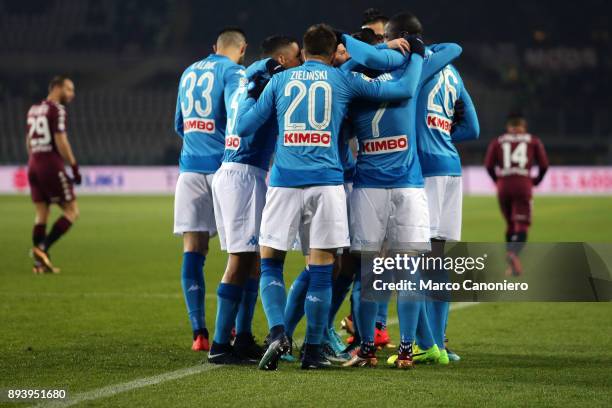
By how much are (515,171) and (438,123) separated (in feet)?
21.3

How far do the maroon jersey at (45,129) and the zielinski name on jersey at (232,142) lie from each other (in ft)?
20.1

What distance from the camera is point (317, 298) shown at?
6105mm

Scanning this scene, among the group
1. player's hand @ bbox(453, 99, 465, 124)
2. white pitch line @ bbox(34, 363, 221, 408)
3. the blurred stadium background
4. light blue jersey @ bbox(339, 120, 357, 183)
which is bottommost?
white pitch line @ bbox(34, 363, 221, 408)

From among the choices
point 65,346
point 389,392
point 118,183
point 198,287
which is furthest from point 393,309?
point 118,183

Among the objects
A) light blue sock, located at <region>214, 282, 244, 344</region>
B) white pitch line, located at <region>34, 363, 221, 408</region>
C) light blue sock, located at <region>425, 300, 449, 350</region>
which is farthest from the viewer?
light blue sock, located at <region>425, 300, 449, 350</region>

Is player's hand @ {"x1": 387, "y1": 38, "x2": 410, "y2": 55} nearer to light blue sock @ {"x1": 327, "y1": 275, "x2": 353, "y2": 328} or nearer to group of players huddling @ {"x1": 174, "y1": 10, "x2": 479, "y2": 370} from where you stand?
group of players huddling @ {"x1": 174, "y1": 10, "x2": 479, "y2": 370}

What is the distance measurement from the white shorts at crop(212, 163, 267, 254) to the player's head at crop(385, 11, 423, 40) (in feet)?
3.90

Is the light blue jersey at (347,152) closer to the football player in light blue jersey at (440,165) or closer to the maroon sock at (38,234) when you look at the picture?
the football player in light blue jersey at (440,165)

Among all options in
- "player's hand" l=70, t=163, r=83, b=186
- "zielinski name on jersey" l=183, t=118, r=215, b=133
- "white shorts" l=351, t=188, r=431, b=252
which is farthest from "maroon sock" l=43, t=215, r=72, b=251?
"white shorts" l=351, t=188, r=431, b=252

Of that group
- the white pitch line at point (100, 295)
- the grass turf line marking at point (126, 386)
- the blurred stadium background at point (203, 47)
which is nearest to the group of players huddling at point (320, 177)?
the grass turf line marking at point (126, 386)

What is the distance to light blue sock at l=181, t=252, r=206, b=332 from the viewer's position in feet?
23.9

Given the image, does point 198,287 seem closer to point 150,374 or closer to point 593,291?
point 150,374

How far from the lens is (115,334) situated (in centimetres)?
786

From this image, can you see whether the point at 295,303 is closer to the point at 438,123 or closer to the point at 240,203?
the point at 240,203
